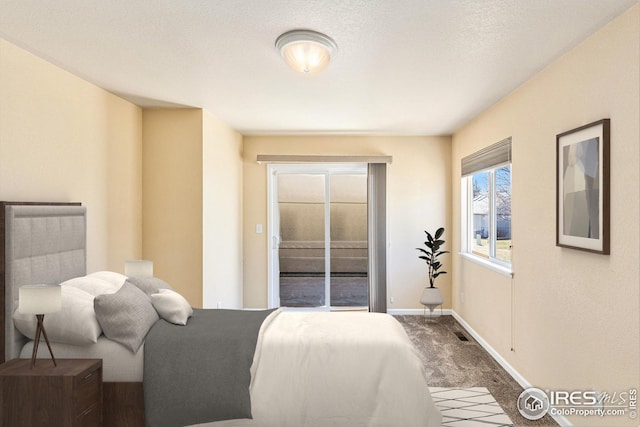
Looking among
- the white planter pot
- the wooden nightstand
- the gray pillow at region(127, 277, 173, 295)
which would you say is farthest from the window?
the wooden nightstand

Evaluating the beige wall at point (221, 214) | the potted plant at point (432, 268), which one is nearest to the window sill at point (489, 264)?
the potted plant at point (432, 268)

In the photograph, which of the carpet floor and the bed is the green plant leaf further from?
the bed

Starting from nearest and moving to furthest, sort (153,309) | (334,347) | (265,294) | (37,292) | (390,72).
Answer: (37,292) < (334,347) < (153,309) < (390,72) < (265,294)

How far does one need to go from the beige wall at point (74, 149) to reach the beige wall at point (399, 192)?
1870 mm

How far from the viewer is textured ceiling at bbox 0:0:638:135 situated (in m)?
2.21

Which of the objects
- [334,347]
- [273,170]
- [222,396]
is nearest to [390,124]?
[273,170]

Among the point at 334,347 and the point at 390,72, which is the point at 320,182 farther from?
the point at 334,347

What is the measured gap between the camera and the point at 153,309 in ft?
9.61

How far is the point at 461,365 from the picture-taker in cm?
402

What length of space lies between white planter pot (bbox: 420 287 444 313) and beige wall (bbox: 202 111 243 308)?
2.50 meters

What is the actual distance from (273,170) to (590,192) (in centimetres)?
422

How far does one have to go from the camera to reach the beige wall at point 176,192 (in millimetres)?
4395

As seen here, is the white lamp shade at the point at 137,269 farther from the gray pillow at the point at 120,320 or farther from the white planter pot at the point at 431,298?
the white planter pot at the point at 431,298

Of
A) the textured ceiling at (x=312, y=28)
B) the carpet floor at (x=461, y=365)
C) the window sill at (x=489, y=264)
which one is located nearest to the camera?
the textured ceiling at (x=312, y=28)
